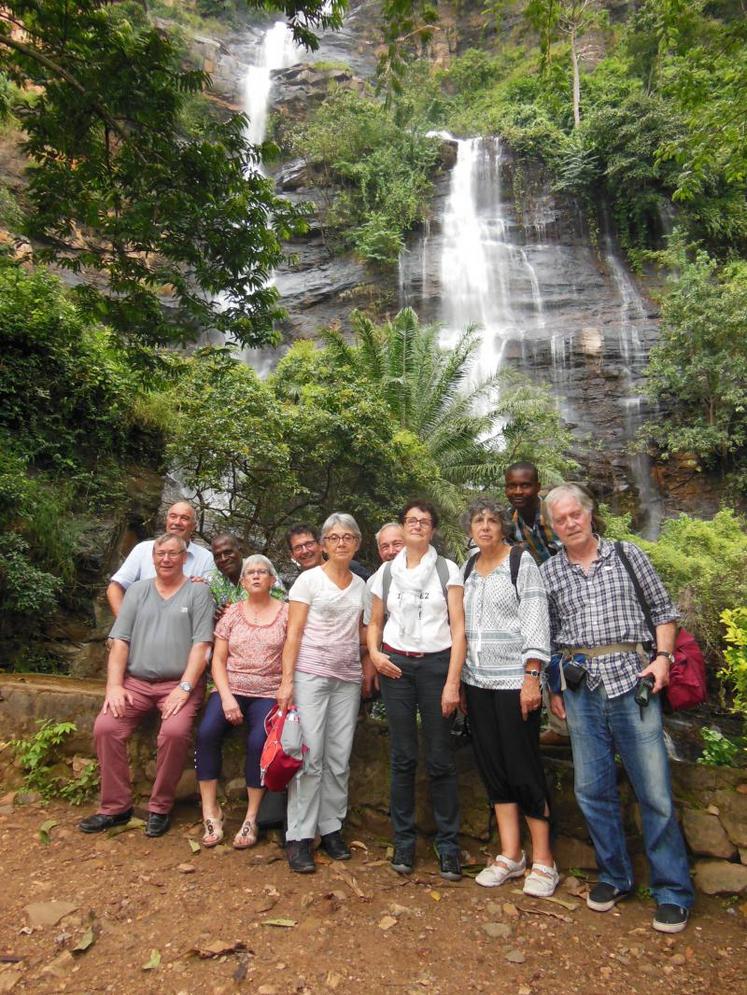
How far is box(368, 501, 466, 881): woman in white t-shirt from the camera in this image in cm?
304

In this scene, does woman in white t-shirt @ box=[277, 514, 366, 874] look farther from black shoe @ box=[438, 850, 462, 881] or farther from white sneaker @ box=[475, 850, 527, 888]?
white sneaker @ box=[475, 850, 527, 888]

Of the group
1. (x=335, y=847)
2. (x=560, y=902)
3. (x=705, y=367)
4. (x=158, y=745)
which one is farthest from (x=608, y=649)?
(x=705, y=367)

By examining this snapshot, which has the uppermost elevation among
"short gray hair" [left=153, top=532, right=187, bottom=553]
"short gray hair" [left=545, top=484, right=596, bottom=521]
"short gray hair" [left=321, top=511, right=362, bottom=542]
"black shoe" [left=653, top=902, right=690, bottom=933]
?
"short gray hair" [left=545, top=484, right=596, bottom=521]

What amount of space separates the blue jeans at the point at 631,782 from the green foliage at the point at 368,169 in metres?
18.3

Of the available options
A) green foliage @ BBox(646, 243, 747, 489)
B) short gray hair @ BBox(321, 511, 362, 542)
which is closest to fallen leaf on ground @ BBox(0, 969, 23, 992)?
short gray hair @ BBox(321, 511, 362, 542)

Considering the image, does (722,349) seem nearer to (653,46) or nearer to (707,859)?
(707,859)

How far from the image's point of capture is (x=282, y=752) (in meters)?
2.98

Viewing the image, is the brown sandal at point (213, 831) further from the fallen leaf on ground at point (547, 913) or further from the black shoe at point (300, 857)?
the fallen leaf on ground at point (547, 913)

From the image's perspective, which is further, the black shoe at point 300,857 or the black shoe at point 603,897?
the black shoe at point 300,857

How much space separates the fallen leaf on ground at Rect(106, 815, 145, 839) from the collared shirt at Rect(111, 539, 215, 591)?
1.42 m

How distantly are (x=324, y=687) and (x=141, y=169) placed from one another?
405 cm

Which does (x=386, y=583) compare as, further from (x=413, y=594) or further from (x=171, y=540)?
(x=171, y=540)

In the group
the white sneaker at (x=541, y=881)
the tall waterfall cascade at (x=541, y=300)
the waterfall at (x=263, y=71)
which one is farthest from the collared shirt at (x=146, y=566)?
the waterfall at (x=263, y=71)

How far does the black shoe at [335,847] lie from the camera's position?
3164 mm
